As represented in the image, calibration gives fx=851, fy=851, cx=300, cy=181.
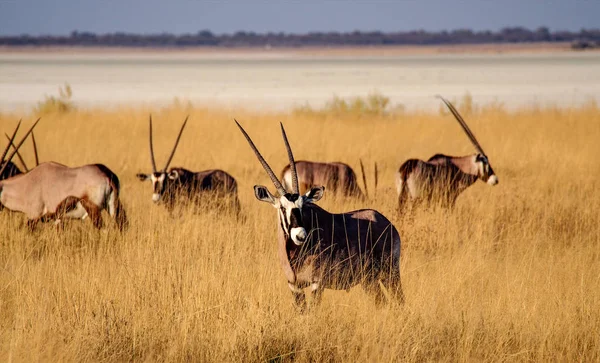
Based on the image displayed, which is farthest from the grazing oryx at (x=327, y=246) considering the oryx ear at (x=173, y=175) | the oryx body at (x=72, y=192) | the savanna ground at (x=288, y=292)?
the oryx ear at (x=173, y=175)

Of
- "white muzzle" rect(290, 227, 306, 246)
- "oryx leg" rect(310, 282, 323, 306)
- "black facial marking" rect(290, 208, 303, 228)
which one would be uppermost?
"black facial marking" rect(290, 208, 303, 228)

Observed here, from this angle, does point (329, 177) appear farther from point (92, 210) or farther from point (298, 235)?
point (298, 235)

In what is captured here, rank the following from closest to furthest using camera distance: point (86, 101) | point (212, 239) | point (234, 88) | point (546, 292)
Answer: point (546, 292), point (212, 239), point (86, 101), point (234, 88)

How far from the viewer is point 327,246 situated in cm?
487

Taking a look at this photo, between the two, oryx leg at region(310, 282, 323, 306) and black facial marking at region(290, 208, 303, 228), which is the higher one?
black facial marking at region(290, 208, 303, 228)

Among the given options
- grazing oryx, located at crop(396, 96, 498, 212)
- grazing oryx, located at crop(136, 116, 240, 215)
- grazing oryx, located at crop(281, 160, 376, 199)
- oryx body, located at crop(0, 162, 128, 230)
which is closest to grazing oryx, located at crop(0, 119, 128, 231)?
oryx body, located at crop(0, 162, 128, 230)

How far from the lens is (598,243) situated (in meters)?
7.12

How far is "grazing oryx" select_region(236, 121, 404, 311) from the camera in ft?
15.4

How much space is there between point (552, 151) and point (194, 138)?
6069 millimetres

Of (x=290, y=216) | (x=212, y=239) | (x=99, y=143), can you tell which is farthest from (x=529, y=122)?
(x=290, y=216)

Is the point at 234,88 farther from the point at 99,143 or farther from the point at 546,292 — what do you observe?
the point at 546,292

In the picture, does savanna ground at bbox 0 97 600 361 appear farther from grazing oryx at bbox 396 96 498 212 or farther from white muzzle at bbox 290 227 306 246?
white muzzle at bbox 290 227 306 246

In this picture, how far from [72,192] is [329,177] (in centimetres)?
267

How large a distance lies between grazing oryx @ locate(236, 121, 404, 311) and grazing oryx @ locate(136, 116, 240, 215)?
10.7 feet
